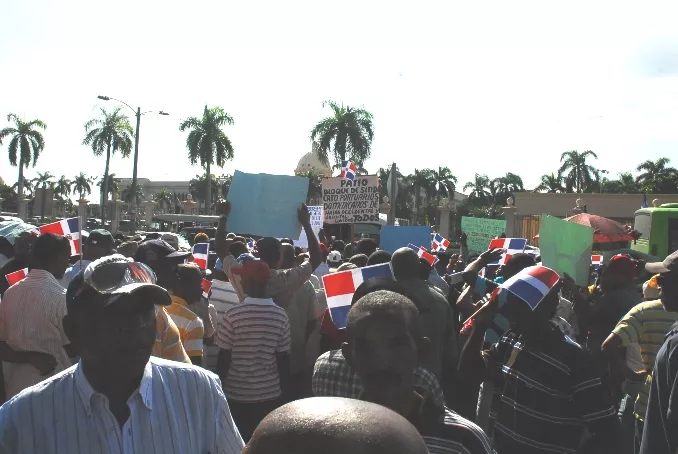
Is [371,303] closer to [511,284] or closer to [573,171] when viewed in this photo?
[511,284]

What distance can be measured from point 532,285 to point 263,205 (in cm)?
322

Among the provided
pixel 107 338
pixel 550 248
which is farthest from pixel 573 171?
pixel 107 338

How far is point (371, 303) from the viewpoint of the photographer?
8.54 feet

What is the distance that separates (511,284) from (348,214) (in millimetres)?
8859

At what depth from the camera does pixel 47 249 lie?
4.34 meters

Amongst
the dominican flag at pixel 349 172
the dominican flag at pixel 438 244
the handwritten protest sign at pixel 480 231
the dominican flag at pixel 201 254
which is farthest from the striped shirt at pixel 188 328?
the handwritten protest sign at pixel 480 231

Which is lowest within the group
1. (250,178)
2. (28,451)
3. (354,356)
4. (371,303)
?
(28,451)

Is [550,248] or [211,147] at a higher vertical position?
[211,147]

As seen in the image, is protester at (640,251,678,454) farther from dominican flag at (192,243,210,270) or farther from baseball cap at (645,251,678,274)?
dominican flag at (192,243,210,270)

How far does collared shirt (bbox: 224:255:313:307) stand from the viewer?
567cm

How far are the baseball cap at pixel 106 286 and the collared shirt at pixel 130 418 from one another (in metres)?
0.20

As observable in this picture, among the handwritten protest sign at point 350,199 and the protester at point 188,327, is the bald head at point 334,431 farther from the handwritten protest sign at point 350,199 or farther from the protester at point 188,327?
the handwritten protest sign at point 350,199

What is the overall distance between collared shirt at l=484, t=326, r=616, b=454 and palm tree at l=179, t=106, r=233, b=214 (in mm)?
43902

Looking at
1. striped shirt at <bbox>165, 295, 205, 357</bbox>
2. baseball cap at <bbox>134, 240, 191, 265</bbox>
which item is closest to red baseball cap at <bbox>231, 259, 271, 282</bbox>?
baseball cap at <bbox>134, 240, 191, 265</bbox>
